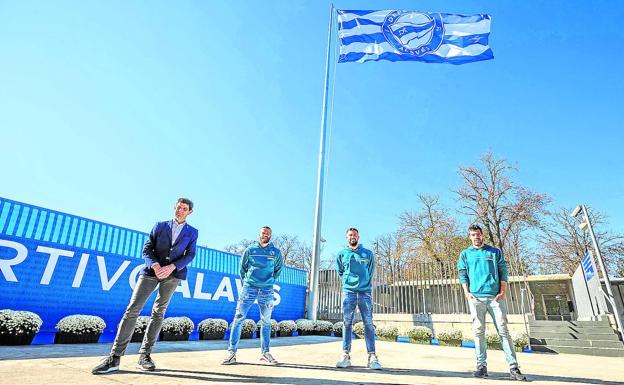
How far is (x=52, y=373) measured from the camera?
2555 mm

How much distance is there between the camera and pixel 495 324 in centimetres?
344

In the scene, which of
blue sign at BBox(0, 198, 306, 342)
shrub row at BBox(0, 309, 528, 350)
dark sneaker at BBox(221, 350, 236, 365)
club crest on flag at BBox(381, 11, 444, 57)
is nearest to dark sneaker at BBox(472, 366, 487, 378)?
dark sneaker at BBox(221, 350, 236, 365)

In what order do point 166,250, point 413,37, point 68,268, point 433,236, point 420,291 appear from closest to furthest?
point 166,250 < point 68,268 < point 420,291 < point 413,37 < point 433,236

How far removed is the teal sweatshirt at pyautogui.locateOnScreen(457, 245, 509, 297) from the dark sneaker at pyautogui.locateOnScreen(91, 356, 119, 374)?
12.0 ft

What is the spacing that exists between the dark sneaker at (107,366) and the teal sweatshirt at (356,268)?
259 centimetres

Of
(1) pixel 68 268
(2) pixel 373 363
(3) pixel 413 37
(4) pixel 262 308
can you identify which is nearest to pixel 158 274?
(4) pixel 262 308

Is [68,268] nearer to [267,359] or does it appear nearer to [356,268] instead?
[267,359]

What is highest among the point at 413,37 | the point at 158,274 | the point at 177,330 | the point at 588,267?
the point at 413,37

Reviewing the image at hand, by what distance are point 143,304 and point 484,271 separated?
3.71 metres

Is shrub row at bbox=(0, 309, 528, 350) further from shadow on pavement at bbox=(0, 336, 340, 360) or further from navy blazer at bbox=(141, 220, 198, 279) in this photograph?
navy blazer at bbox=(141, 220, 198, 279)

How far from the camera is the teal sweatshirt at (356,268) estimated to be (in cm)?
396

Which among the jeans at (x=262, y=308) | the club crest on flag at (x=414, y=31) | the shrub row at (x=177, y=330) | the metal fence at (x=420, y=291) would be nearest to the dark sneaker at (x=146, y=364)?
the jeans at (x=262, y=308)

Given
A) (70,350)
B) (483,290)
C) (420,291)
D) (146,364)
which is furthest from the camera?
(420,291)

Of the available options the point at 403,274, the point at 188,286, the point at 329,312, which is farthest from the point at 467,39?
the point at 188,286
